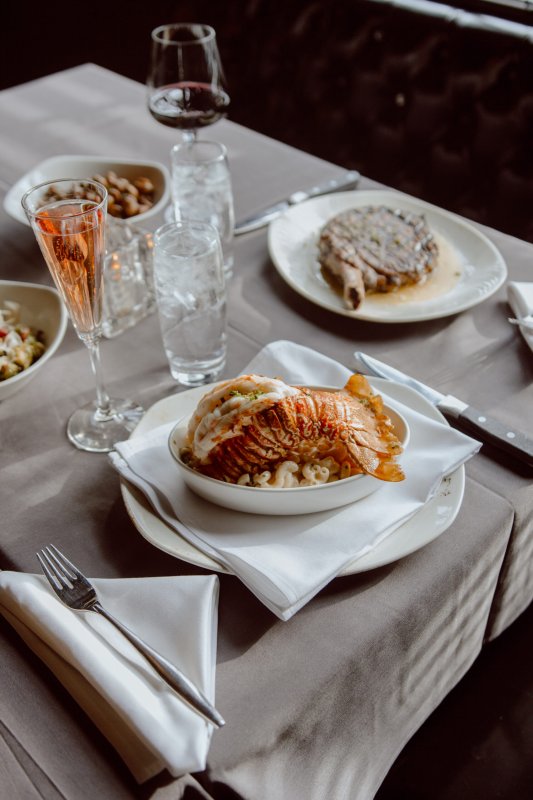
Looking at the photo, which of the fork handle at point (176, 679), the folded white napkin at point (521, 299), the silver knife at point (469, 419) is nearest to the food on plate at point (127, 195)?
the silver knife at point (469, 419)

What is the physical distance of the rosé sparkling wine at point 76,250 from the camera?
85 centimetres

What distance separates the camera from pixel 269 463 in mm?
844

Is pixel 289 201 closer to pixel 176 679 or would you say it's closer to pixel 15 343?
pixel 15 343

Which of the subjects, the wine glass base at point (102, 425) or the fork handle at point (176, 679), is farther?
the wine glass base at point (102, 425)

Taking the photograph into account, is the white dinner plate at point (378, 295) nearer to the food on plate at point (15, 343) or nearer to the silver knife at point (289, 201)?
the silver knife at point (289, 201)

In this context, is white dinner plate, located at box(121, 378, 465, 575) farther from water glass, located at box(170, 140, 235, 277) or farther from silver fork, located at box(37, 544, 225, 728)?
water glass, located at box(170, 140, 235, 277)

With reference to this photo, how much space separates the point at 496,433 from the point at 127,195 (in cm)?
77

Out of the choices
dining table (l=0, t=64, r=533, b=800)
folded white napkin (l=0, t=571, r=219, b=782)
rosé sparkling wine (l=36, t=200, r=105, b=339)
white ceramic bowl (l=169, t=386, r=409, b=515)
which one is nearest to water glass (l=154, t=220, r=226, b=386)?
dining table (l=0, t=64, r=533, b=800)

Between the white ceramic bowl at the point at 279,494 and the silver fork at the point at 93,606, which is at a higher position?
the white ceramic bowl at the point at 279,494

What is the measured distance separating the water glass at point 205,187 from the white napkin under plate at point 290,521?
482 mm

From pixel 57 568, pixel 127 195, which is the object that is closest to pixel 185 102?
pixel 127 195

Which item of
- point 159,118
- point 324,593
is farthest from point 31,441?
point 159,118

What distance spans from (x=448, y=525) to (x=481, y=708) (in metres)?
0.51

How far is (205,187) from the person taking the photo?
128 centimetres
